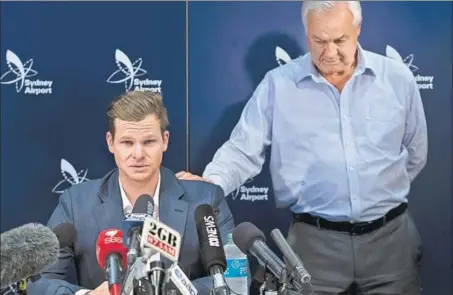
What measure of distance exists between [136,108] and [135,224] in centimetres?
108

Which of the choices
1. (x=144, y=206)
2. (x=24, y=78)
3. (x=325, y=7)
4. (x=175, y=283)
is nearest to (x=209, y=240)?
(x=144, y=206)

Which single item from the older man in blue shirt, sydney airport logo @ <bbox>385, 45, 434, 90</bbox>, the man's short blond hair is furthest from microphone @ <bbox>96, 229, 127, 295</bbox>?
sydney airport logo @ <bbox>385, 45, 434, 90</bbox>

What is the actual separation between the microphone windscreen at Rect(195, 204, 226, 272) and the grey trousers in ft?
4.35

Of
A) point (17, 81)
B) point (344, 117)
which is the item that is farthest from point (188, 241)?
point (17, 81)

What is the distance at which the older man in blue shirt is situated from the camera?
3203 millimetres

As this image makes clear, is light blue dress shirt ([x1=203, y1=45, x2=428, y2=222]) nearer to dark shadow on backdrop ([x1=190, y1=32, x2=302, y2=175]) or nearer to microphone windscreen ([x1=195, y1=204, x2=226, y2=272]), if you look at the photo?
dark shadow on backdrop ([x1=190, y1=32, x2=302, y2=175])

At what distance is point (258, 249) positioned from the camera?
1.88 metres

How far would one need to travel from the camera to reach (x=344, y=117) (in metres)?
3.25

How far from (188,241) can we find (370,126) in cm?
103

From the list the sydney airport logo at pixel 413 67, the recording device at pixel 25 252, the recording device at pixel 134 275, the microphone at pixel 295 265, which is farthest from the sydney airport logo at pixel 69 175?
the recording device at pixel 25 252

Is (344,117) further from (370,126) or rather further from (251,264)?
(251,264)

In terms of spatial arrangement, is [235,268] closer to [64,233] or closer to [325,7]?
[64,233]

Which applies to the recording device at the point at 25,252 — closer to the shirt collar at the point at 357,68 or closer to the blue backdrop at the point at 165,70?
the shirt collar at the point at 357,68

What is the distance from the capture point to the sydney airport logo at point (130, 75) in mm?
3697
